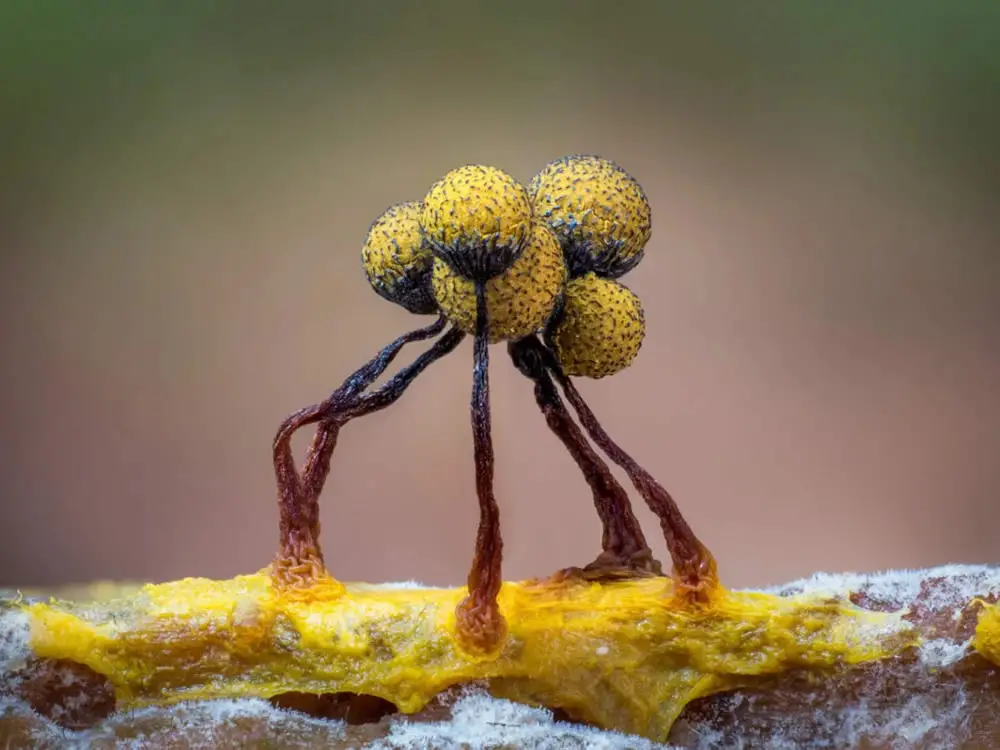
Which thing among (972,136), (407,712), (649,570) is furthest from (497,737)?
(972,136)

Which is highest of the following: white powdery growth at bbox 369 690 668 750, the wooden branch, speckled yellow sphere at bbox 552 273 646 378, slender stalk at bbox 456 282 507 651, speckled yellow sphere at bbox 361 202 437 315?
speckled yellow sphere at bbox 361 202 437 315

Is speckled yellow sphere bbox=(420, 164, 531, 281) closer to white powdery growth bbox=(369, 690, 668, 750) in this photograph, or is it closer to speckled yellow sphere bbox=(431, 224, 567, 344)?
speckled yellow sphere bbox=(431, 224, 567, 344)

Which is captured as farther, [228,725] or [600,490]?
[600,490]

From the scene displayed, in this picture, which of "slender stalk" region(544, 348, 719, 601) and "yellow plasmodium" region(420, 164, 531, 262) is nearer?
"yellow plasmodium" region(420, 164, 531, 262)

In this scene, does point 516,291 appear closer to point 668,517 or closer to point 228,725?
point 668,517

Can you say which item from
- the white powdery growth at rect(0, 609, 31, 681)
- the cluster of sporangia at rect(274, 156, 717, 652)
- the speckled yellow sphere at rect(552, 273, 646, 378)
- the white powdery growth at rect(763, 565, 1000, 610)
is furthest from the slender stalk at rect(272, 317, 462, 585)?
the white powdery growth at rect(763, 565, 1000, 610)

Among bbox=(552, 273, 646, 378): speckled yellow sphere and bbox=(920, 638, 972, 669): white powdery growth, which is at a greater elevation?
bbox=(552, 273, 646, 378): speckled yellow sphere

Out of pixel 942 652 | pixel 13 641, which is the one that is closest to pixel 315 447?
pixel 13 641

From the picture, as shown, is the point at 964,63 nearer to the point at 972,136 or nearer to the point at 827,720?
the point at 972,136
